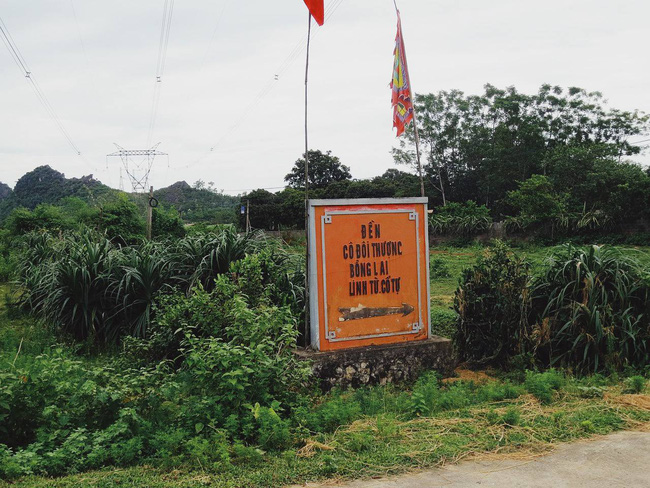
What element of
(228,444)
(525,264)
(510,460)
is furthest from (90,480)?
(525,264)

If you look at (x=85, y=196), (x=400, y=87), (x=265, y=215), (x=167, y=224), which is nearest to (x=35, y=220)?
(x=167, y=224)

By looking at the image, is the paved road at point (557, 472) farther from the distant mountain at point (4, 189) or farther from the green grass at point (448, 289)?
the distant mountain at point (4, 189)

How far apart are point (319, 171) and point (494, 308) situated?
141ft

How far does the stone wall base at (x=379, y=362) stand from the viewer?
5957 mm

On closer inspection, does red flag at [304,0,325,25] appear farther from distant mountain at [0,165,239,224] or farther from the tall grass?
distant mountain at [0,165,239,224]

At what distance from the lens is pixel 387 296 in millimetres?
6398

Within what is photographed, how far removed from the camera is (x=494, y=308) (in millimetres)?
6992

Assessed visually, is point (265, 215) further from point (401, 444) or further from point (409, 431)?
point (401, 444)

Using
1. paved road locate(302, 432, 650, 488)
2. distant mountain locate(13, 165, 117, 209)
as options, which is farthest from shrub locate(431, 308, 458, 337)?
distant mountain locate(13, 165, 117, 209)

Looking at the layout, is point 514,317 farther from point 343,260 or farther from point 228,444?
point 228,444

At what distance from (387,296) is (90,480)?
3.71m

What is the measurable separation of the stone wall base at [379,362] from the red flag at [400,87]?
14.2ft

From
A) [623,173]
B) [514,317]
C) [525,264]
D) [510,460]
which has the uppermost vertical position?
[623,173]

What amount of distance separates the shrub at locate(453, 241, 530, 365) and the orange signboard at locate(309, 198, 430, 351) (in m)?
0.87
